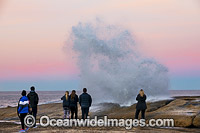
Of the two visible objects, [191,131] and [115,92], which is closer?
[191,131]

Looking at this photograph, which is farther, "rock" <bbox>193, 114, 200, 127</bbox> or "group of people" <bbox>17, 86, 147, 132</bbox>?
"rock" <bbox>193, 114, 200, 127</bbox>

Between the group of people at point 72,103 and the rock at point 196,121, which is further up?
the group of people at point 72,103

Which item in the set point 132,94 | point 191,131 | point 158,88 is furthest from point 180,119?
point 158,88

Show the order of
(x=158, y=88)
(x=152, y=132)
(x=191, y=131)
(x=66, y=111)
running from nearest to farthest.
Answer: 1. (x=152, y=132)
2. (x=191, y=131)
3. (x=66, y=111)
4. (x=158, y=88)

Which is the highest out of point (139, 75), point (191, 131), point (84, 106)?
point (139, 75)

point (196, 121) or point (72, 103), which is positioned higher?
point (72, 103)

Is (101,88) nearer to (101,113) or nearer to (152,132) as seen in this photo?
(101,113)

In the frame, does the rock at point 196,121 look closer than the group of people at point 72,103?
No

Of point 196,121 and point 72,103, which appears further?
point 72,103

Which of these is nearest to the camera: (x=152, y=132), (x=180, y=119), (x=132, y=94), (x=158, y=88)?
(x=152, y=132)

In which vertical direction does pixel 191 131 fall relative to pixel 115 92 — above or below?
below

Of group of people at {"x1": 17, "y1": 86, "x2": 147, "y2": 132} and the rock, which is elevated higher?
group of people at {"x1": 17, "y1": 86, "x2": 147, "y2": 132}

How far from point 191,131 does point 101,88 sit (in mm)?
16495

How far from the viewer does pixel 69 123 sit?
16.1 metres
